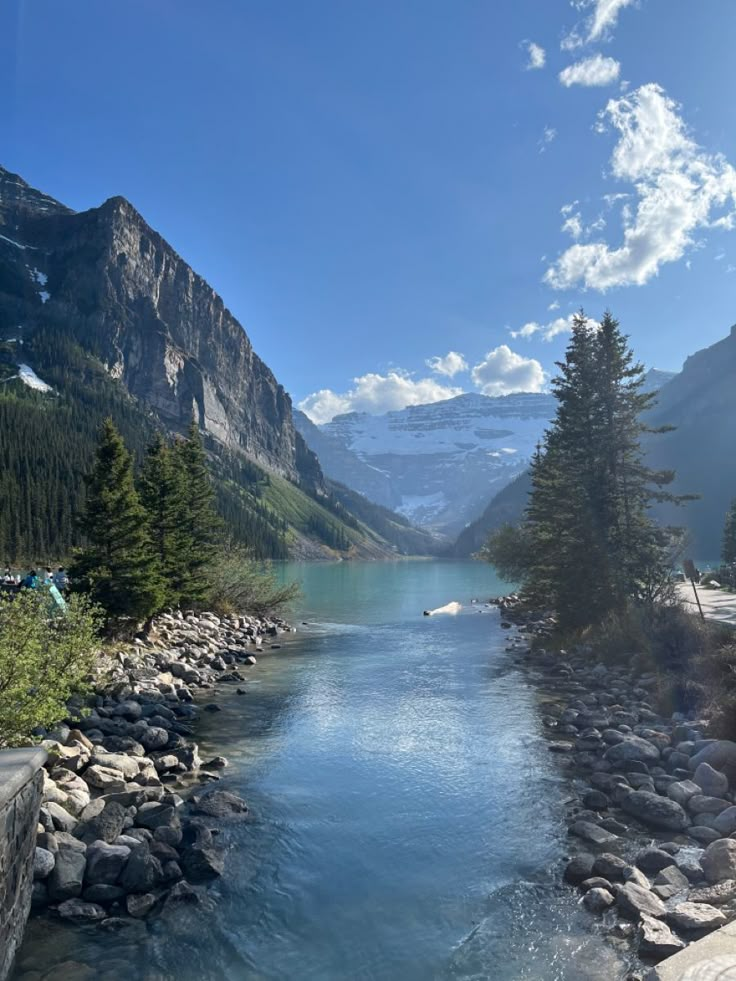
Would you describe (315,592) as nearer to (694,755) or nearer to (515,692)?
(515,692)

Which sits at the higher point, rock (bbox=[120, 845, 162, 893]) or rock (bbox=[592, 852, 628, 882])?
rock (bbox=[120, 845, 162, 893])

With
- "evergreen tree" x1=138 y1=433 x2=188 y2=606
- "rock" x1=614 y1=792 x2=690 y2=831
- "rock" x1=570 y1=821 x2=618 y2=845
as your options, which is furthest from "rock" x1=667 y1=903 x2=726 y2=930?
"evergreen tree" x1=138 y1=433 x2=188 y2=606

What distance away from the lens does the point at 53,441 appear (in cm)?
15138

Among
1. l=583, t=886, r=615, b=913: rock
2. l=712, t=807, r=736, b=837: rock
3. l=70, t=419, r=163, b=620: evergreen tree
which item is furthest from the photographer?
l=70, t=419, r=163, b=620: evergreen tree

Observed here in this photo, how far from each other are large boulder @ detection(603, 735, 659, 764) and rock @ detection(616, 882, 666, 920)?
758cm

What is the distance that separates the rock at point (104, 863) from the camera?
11.8 metres

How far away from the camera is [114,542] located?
31.4 m

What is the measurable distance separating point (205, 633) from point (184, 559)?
5563mm

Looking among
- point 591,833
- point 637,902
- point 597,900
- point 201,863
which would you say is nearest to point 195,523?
point 201,863

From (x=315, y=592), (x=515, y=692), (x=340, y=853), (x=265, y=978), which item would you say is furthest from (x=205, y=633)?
(x=315, y=592)

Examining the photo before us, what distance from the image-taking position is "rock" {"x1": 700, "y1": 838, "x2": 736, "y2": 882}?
11.9 metres

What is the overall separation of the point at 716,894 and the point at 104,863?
1178 centimetres

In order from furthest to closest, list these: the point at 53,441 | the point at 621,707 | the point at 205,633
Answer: the point at 53,441, the point at 205,633, the point at 621,707

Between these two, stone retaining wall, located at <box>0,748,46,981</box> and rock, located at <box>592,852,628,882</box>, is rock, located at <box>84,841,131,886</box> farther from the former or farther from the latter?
rock, located at <box>592,852,628,882</box>
